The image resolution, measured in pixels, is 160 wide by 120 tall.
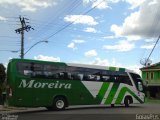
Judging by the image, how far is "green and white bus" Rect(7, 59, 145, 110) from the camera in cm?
2534

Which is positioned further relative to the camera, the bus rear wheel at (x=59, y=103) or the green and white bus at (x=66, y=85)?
the bus rear wheel at (x=59, y=103)

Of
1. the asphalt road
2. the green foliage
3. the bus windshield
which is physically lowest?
the asphalt road

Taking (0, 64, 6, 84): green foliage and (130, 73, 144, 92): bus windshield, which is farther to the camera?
(0, 64, 6, 84): green foliage

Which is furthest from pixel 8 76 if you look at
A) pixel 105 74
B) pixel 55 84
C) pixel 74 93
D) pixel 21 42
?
pixel 21 42

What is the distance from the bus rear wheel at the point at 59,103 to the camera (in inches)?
1072

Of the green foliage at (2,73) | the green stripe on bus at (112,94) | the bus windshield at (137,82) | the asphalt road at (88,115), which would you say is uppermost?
the green foliage at (2,73)

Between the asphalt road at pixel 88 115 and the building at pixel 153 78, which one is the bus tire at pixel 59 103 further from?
the building at pixel 153 78

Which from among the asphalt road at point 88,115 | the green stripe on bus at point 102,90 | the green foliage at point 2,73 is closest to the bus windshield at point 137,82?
the green stripe on bus at point 102,90

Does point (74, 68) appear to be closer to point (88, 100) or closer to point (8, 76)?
point (88, 100)

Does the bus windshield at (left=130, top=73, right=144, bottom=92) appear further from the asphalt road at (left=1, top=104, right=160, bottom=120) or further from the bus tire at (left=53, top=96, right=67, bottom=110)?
the asphalt road at (left=1, top=104, right=160, bottom=120)

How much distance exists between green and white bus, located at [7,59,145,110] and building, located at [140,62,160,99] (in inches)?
1863

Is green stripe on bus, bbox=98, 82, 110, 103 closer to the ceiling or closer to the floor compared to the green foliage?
closer to the floor

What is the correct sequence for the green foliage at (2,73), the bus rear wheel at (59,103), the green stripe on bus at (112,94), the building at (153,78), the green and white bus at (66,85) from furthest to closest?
1. the building at (153,78)
2. the green foliage at (2,73)
3. the green stripe on bus at (112,94)
4. the bus rear wheel at (59,103)
5. the green and white bus at (66,85)

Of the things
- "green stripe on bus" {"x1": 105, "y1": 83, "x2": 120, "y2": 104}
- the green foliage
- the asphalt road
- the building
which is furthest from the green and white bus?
the building
